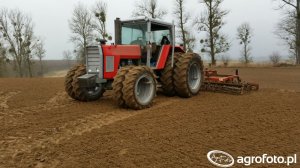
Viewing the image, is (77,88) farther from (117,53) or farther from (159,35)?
(159,35)

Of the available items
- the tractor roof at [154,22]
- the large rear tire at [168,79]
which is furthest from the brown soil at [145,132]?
the tractor roof at [154,22]

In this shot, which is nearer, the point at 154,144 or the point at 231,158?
the point at 231,158

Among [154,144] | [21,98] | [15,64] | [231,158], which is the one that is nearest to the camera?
[231,158]

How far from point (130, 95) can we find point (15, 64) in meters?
36.7

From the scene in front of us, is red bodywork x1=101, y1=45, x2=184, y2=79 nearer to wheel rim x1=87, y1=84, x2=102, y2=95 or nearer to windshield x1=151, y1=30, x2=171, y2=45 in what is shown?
windshield x1=151, y1=30, x2=171, y2=45

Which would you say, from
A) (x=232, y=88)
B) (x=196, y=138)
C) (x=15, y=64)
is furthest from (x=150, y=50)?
(x=15, y=64)

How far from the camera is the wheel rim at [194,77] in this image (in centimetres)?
1068

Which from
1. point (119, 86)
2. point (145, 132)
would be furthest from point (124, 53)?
point (145, 132)

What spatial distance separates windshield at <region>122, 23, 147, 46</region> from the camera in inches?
386

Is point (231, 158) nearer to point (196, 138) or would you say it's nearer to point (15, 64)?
point (196, 138)

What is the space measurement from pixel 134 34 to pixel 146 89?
1.90 m

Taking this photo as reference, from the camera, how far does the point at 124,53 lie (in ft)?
30.2

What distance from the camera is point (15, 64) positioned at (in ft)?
134

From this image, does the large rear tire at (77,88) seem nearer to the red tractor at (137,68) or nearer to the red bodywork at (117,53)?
the red tractor at (137,68)
